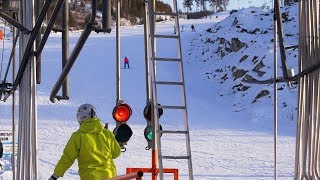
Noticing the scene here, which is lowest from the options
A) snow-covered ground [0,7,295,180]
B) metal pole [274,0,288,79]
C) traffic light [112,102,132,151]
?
snow-covered ground [0,7,295,180]

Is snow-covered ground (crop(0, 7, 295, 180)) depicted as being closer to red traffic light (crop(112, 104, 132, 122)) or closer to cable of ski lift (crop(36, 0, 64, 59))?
red traffic light (crop(112, 104, 132, 122))

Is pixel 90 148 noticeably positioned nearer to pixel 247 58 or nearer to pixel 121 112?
pixel 121 112

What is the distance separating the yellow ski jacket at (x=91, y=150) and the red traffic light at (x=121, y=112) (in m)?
1.03

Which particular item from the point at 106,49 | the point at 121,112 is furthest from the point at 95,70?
the point at 121,112

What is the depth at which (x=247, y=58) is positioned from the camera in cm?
3938

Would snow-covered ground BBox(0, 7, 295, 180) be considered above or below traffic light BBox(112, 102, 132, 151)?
below

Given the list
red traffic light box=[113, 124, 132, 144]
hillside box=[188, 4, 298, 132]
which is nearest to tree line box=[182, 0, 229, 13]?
hillside box=[188, 4, 298, 132]

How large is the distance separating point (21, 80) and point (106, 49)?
145 feet

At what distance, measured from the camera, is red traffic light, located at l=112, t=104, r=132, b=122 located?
890cm

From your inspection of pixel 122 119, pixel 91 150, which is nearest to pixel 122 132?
pixel 122 119

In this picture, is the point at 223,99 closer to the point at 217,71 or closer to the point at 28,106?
the point at 217,71

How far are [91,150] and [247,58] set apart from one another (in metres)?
32.2

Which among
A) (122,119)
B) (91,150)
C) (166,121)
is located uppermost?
(122,119)

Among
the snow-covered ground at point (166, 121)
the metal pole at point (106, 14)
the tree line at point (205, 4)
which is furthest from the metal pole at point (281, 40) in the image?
the tree line at point (205, 4)
